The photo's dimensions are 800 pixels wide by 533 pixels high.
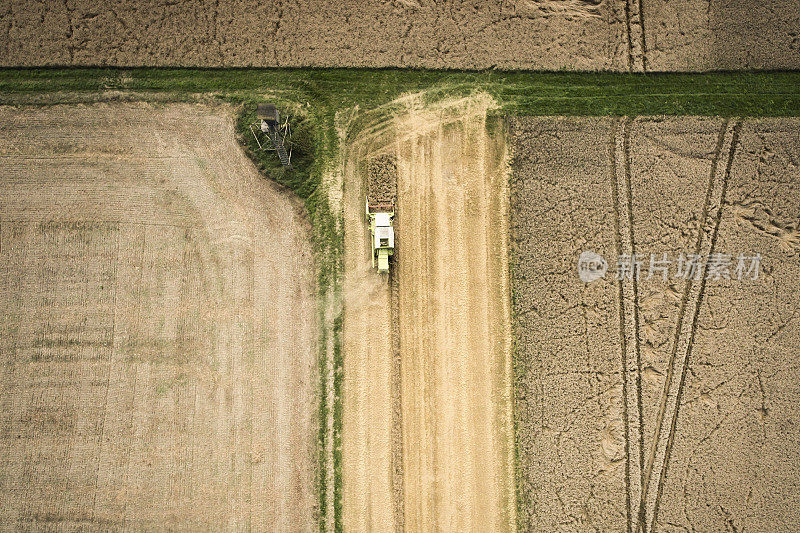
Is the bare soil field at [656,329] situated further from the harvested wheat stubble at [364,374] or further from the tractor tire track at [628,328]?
the harvested wheat stubble at [364,374]

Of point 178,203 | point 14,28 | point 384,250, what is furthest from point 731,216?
point 14,28

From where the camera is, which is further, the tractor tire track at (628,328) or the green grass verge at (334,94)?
the green grass verge at (334,94)

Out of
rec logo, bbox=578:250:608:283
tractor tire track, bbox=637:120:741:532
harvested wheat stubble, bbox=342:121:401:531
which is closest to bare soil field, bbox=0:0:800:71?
tractor tire track, bbox=637:120:741:532

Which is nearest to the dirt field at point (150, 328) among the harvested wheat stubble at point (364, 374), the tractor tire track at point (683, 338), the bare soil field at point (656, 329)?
the harvested wheat stubble at point (364, 374)

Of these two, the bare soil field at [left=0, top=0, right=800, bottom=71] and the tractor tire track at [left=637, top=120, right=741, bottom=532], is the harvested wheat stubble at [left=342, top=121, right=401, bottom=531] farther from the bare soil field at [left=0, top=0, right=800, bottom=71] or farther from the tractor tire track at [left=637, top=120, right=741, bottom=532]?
the tractor tire track at [left=637, top=120, right=741, bottom=532]

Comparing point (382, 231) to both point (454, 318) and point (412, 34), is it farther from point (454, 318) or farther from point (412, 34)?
point (412, 34)

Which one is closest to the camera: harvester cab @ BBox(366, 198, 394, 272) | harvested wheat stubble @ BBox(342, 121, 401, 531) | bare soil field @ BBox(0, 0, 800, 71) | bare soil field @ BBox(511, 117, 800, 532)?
harvester cab @ BBox(366, 198, 394, 272)

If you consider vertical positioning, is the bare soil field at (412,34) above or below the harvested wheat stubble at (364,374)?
above
